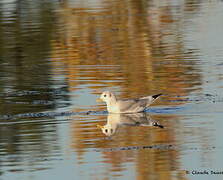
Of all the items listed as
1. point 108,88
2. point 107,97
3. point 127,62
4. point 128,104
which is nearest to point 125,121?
point 128,104

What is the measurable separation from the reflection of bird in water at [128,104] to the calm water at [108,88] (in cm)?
19

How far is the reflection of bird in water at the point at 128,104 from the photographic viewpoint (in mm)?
19031

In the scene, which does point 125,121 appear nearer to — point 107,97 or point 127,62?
point 107,97

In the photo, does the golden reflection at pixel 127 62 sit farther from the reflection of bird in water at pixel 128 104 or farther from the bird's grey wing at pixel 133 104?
the bird's grey wing at pixel 133 104

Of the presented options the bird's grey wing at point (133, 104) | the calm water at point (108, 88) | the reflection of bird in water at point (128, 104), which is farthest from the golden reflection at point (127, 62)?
the bird's grey wing at point (133, 104)

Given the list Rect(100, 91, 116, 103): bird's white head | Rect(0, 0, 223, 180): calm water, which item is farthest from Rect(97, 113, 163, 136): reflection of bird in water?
Rect(100, 91, 116, 103): bird's white head

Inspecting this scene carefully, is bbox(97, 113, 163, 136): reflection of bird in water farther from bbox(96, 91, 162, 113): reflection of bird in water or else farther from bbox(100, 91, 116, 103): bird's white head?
bbox(100, 91, 116, 103): bird's white head

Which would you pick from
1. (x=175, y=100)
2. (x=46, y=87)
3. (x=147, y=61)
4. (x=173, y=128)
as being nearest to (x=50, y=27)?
(x=147, y=61)

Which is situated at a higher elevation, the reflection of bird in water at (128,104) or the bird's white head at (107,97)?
the bird's white head at (107,97)

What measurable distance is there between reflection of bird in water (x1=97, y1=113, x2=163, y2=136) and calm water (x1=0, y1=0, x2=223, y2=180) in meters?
0.08

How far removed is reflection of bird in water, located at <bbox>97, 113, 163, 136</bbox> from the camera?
17503 millimetres

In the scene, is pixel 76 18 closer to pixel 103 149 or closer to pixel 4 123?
pixel 4 123

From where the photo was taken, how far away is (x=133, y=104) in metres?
19.0

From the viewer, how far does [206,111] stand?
18.8 metres
